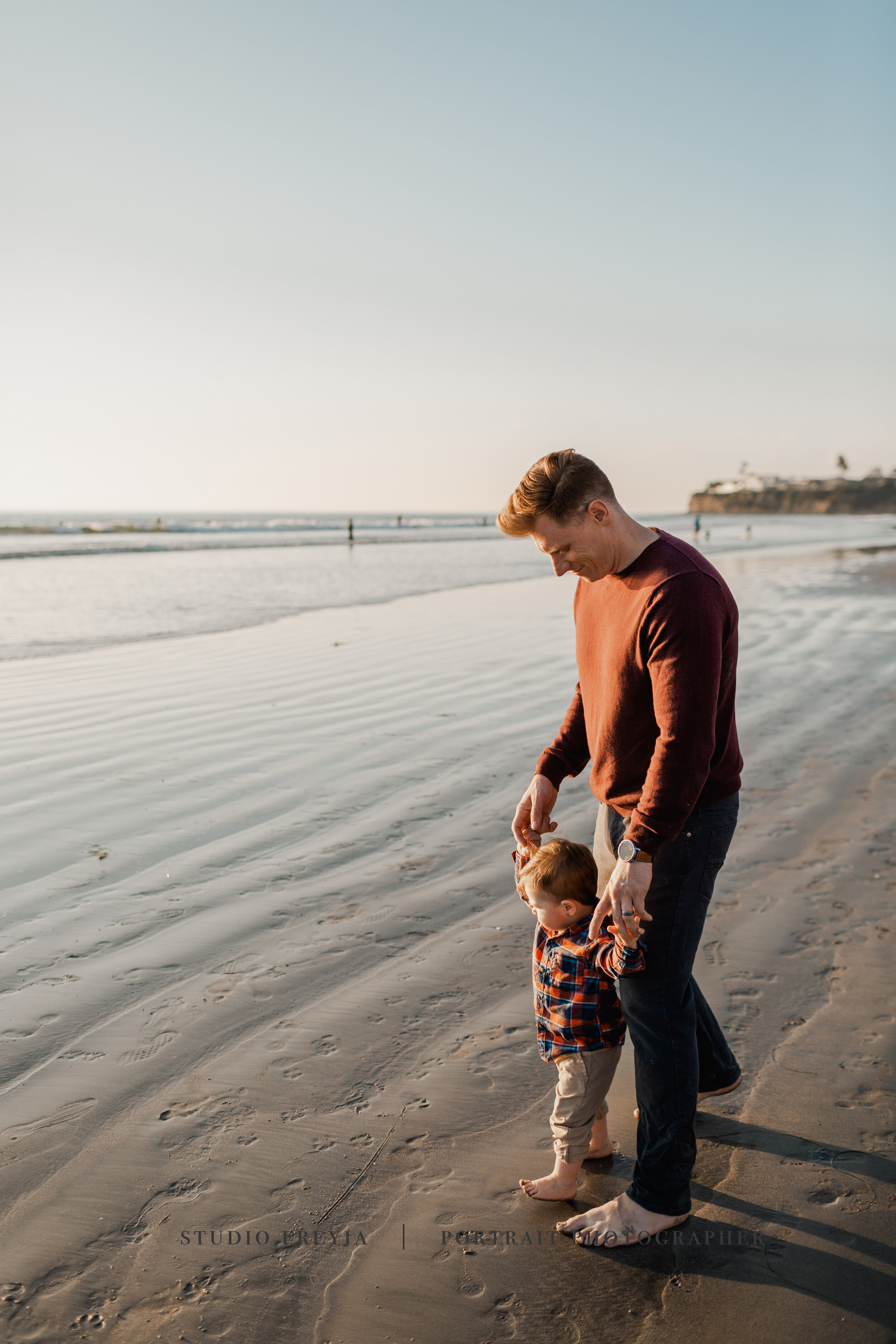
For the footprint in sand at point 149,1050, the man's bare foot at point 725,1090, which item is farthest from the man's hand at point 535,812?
the footprint in sand at point 149,1050

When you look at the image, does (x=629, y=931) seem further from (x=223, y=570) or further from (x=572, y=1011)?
(x=223, y=570)

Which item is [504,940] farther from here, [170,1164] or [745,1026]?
[170,1164]

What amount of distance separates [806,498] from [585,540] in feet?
559

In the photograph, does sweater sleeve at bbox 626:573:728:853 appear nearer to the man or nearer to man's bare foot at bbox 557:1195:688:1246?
the man

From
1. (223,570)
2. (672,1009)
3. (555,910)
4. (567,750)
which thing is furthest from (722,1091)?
(223,570)

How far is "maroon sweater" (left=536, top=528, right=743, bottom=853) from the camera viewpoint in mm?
2094

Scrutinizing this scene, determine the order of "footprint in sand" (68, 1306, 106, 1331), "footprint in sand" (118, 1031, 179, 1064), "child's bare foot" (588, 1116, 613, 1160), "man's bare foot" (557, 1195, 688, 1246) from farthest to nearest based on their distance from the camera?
"footprint in sand" (118, 1031, 179, 1064), "child's bare foot" (588, 1116, 613, 1160), "man's bare foot" (557, 1195, 688, 1246), "footprint in sand" (68, 1306, 106, 1331)

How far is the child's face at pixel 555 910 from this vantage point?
2.48 metres

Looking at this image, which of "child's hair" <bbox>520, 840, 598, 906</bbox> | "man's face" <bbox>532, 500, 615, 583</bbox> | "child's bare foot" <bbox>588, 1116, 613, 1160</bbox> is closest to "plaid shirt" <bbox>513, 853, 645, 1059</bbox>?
"child's hair" <bbox>520, 840, 598, 906</bbox>

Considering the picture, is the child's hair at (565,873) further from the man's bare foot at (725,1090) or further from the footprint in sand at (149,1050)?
the footprint in sand at (149,1050)

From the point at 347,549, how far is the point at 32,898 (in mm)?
39627

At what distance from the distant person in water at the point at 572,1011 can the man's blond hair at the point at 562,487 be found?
948 mm

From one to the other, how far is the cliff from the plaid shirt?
152061 mm

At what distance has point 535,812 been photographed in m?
2.80
